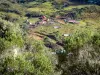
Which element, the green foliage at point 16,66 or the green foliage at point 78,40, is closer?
the green foliage at point 16,66

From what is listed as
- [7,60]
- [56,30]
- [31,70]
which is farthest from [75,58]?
[56,30]

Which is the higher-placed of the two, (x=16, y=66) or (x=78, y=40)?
(x=78, y=40)

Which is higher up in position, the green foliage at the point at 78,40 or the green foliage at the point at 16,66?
the green foliage at the point at 78,40

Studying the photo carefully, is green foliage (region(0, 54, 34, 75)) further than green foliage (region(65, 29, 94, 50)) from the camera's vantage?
No

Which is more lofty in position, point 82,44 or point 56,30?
point 82,44

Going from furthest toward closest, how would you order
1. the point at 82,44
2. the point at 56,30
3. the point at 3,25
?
the point at 56,30, the point at 3,25, the point at 82,44

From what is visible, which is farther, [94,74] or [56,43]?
[56,43]

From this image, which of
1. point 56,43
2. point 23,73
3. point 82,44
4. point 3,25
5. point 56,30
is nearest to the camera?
point 23,73

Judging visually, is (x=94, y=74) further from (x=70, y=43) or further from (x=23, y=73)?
(x=23, y=73)

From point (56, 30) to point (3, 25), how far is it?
131 m

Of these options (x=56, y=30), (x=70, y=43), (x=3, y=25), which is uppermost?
(x=70, y=43)

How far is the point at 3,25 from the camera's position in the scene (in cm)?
5600

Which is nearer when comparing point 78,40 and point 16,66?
point 16,66

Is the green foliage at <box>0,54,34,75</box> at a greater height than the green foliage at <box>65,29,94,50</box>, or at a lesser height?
lesser
